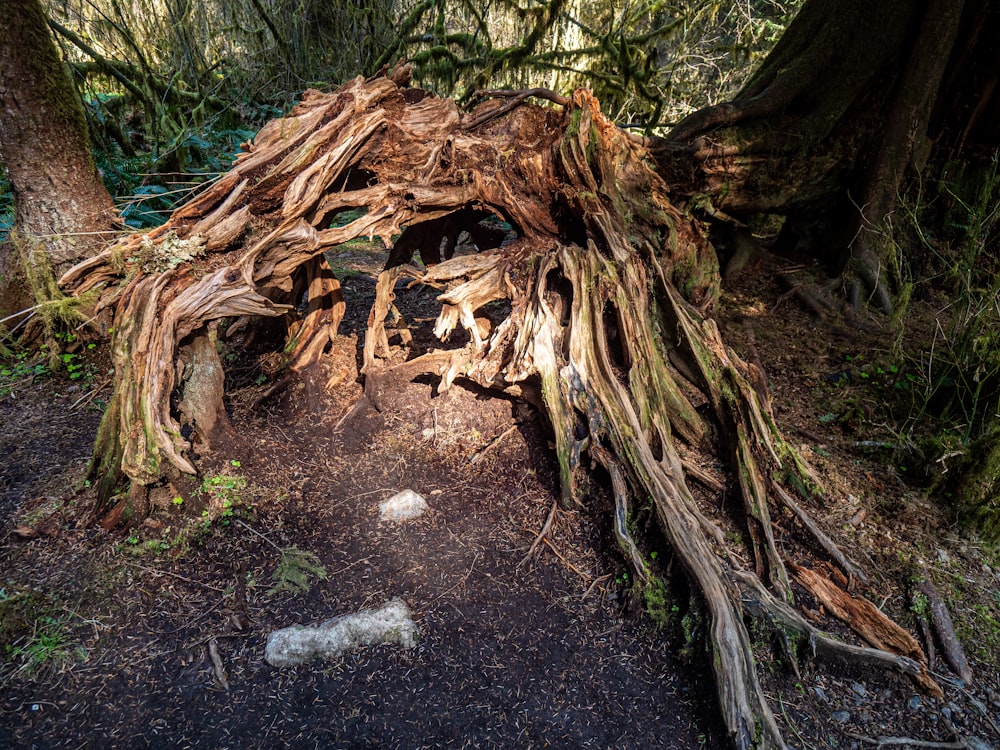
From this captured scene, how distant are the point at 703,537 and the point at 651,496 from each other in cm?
32

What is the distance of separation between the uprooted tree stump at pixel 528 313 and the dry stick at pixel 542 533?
127 millimetres

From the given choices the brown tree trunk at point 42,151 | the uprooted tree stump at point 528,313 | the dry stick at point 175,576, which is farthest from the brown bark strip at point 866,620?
the brown tree trunk at point 42,151

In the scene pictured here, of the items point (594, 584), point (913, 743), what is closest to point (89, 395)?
point (594, 584)

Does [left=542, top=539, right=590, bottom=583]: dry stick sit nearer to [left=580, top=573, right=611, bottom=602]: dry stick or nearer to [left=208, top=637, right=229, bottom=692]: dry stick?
[left=580, top=573, right=611, bottom=602]: dry stick

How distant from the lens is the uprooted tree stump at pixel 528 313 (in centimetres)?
276

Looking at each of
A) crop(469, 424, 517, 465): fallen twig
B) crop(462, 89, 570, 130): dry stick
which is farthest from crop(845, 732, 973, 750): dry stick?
crop(462, 89, 570, 130): dry stick

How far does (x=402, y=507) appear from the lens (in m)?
3.22

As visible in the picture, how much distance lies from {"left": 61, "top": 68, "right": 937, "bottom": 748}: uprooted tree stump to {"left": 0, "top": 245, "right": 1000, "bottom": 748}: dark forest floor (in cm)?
19

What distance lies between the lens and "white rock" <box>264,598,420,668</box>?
2428 mm

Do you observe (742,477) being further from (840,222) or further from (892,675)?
(840,222)

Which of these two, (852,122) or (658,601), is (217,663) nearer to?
(658,601)

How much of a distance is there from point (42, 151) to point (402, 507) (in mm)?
3868

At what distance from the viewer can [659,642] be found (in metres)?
2.57

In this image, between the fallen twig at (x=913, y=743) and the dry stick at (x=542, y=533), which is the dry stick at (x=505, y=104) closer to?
the dry stick at (x=542, y=533)
